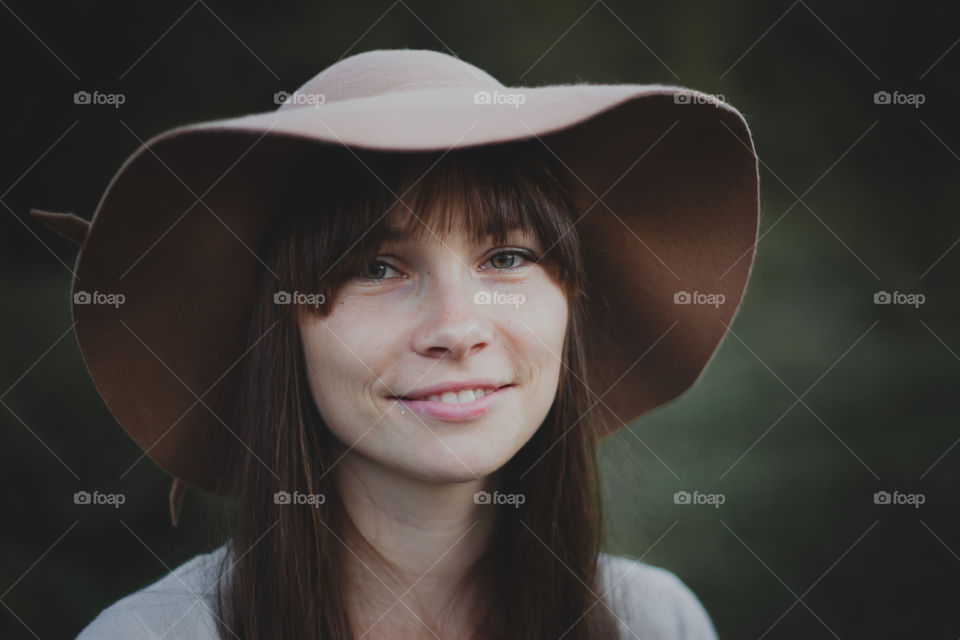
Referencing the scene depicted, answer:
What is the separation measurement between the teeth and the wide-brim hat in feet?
1.24

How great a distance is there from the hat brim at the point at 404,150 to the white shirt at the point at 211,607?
238 mm

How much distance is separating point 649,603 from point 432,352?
795 millimetres

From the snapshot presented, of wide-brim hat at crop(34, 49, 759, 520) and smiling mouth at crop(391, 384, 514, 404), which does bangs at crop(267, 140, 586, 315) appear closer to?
wide-brim hat at crop(34, 49, 759, 520)

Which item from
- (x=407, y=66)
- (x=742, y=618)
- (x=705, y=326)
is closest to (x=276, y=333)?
(x=407, y=66)

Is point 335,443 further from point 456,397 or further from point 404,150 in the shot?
point 404,150

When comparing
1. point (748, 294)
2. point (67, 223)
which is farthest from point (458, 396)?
point (748, 294)

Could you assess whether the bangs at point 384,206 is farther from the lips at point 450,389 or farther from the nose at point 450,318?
the lips at point 450,389

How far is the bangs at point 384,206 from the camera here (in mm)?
1276

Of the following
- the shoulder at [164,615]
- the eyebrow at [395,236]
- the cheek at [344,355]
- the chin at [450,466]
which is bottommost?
the shoulder at [164,615]

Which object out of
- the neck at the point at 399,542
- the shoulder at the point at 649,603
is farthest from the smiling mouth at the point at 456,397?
the shoulder at the point at 649,603

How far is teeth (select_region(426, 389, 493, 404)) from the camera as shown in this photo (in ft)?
4.23

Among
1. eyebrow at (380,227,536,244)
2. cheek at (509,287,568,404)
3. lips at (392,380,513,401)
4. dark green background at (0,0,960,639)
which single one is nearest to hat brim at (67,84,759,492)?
eyebrow at (380,227,536,244)

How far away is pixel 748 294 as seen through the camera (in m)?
3.37

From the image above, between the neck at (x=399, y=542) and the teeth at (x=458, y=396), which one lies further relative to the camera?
the neck at (x=399, y=542)
